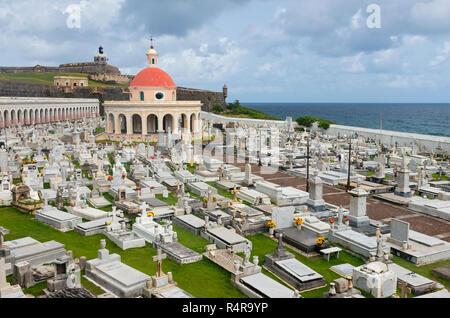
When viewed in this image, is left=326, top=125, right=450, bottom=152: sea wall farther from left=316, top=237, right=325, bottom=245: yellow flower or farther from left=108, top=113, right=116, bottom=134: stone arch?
left=108, top=113, right=116, bottom=134: stone arch

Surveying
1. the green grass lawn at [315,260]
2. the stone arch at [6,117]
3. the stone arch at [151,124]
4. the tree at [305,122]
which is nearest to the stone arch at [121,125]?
the stone arch at [151,124]

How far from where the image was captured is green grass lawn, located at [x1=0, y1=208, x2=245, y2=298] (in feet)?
29.2

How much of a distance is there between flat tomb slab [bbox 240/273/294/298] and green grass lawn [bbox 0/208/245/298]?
36cm

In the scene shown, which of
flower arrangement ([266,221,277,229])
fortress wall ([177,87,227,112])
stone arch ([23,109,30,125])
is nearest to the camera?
flower arrangement ([266,221,277,229])

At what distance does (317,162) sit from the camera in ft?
74.6

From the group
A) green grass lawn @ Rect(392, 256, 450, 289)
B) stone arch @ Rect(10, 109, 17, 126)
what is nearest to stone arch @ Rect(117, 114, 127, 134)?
stone arch @ Rect(10, 109, 17, 126)

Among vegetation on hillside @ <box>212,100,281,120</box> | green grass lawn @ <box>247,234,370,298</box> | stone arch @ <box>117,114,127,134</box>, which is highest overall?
vegetation on hillside @ <box>212,100,281,120</box>

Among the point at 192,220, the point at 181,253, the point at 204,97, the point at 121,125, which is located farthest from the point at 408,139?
the point at 204,97

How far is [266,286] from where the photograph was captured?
334 inches

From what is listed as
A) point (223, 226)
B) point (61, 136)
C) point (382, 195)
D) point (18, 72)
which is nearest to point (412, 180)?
point (382, 195)

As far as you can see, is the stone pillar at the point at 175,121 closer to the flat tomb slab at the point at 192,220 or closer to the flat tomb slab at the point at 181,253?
the flat tomb slab at the point at 192,220

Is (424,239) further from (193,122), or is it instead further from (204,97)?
(204,97)
